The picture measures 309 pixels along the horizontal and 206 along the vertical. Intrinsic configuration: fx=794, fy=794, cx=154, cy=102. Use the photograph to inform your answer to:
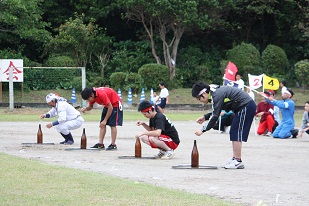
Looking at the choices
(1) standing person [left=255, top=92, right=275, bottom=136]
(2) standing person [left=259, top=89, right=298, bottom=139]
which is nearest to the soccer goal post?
(1) standing person [left=255, top=92, right=275, bottom=136]

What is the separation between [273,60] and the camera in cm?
4781

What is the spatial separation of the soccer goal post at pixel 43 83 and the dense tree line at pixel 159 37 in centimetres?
171

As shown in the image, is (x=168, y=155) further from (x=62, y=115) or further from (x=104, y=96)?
(x=62, y=115)

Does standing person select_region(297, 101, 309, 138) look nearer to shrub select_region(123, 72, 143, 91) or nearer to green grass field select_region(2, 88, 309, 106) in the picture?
green grass field select_region(2, 88, 309, 106)

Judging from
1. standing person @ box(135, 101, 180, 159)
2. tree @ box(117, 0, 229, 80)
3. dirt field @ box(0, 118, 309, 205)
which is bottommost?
dirt field @ box(0, 118, 309, 205)

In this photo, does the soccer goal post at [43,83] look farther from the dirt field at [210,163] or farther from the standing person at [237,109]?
the standing person at [237,109]

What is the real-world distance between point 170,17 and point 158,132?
103 feet

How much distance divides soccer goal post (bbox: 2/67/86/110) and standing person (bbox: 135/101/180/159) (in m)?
26.3

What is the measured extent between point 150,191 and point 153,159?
534cm

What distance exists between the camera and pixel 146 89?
→ 1820 inches

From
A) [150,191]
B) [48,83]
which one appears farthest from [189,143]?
[48,83]

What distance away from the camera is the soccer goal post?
141ft

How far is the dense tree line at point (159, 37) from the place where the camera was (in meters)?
46.2

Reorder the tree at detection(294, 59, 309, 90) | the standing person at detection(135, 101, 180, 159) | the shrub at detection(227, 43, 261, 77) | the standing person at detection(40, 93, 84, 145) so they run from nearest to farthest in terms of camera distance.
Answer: the standing person at detection(135, 101, 180, 159)
the standing person at detection(40, 93, 84, 145)
the tree at detection(294, 59, 309, 90)
the shrub at detection(227, 43, 261, 77)
